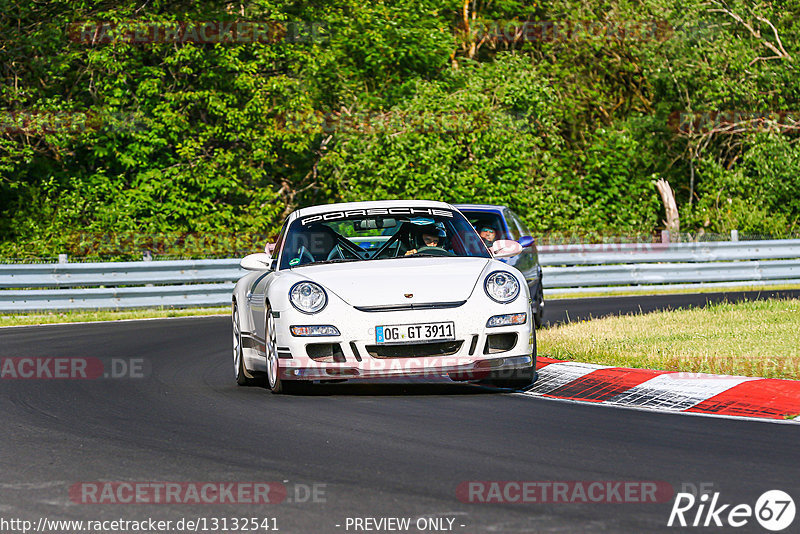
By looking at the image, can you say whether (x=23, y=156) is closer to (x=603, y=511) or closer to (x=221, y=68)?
(x=221, y=68)

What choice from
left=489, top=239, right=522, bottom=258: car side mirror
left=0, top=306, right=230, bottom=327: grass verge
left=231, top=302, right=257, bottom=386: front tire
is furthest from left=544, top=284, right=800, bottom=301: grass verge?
left=489, top=239, right=522, bottom=258: car side mirror

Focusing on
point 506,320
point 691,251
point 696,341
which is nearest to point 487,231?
point 696,341

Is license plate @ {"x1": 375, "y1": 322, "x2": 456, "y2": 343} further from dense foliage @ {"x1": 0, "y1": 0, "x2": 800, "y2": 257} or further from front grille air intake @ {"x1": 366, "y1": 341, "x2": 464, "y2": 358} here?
dense foliage @ {"x1": 0, "y1": 0, "x2": 800, "y2": 257}

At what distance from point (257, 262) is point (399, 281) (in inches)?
65.4

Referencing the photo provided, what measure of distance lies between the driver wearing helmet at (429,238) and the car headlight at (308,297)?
1.27 meters

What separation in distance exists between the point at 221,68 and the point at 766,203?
1493 centimetres

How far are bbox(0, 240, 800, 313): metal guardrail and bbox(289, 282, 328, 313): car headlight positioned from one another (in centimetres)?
1304

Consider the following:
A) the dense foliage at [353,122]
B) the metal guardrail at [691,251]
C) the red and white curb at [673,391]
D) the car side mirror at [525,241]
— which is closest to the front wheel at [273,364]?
the red and white curb at [673,391]

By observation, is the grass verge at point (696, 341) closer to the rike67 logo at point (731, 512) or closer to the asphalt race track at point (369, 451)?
the asphalt race track at point (369, 451)

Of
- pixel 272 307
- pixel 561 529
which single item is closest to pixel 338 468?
pixel 561 529

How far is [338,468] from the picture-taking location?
643 cm

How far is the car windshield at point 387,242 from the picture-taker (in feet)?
33.5

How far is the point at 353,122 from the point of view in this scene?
1313 inches

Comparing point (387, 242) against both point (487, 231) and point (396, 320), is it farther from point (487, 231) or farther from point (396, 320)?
point (487, 231)
